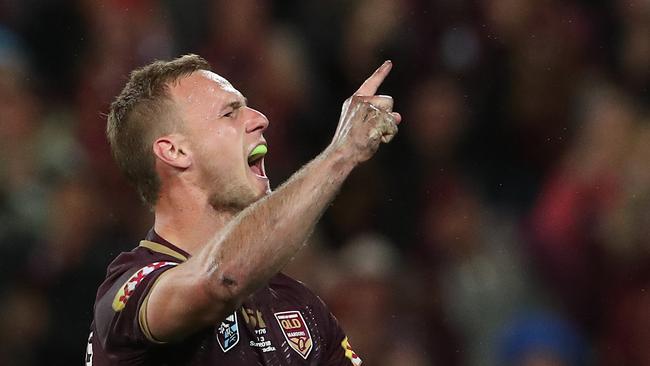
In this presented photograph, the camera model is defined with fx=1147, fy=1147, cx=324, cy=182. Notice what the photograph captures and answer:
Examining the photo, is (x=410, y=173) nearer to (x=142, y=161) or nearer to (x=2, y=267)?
(x=2, y=267)

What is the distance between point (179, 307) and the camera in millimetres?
2779

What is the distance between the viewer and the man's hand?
2.84 m

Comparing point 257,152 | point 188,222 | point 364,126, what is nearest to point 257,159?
point 257,152

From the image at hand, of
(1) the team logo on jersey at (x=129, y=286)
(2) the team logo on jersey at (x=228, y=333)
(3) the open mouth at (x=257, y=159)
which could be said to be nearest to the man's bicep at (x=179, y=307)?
(1) the team logo on jersey at (x=129, y=286)

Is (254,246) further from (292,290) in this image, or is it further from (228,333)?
(292,290)

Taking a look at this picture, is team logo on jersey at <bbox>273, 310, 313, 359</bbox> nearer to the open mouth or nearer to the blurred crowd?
the open mouth

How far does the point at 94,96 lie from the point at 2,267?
133cm

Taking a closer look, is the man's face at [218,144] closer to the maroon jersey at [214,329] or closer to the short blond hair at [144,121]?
the short blond hair at [144,121]

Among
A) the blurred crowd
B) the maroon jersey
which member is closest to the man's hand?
the maroon jersey

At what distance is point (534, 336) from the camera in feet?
18.3

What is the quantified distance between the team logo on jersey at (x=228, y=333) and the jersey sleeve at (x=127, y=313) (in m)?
0.23

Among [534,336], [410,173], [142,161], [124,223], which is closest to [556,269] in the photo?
[534,336]

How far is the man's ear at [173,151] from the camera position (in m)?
3.43

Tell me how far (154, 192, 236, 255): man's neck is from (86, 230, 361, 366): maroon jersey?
0.04 meters
